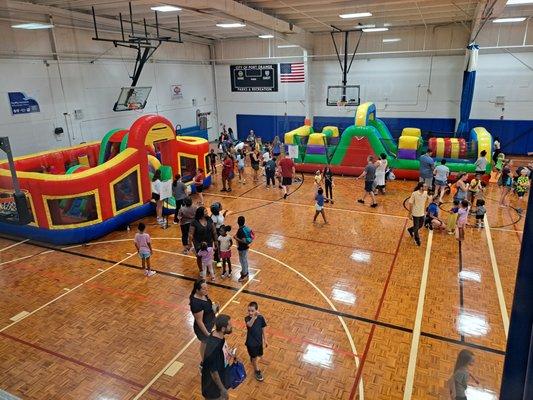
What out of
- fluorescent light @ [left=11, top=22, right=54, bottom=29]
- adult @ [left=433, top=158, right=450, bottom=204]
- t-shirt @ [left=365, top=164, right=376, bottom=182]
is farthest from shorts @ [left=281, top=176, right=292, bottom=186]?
fluorescent light @ [left=11, top=22, right=54, bottom=29]

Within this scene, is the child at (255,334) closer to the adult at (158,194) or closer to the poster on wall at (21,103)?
the adult at (158,194)

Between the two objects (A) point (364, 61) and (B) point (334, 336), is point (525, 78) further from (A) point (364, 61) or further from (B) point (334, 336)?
(B) point (334, 336)

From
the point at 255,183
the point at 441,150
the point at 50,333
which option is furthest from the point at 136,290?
the point at 441,150

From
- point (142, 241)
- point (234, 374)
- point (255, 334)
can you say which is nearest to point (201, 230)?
point (142, 241)

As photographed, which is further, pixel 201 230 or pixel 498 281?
pixel 498 281

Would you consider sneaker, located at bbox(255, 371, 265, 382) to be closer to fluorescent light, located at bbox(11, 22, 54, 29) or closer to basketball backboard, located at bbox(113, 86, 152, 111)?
fluorescent light, located at bbox(11, 22, 54, 29)

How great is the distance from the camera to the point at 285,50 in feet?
68.7

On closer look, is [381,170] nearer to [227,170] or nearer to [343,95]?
[227,170]

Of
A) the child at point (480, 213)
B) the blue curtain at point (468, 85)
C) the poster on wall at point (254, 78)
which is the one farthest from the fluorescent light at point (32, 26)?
the blue curtain at point (468, 85)

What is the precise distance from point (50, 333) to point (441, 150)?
43.7 ft

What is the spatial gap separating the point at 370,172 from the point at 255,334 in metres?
7.40

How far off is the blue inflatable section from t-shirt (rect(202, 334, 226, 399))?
22.0 ft

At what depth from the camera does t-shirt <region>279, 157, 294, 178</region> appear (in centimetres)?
1270

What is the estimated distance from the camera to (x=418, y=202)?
8.67m
